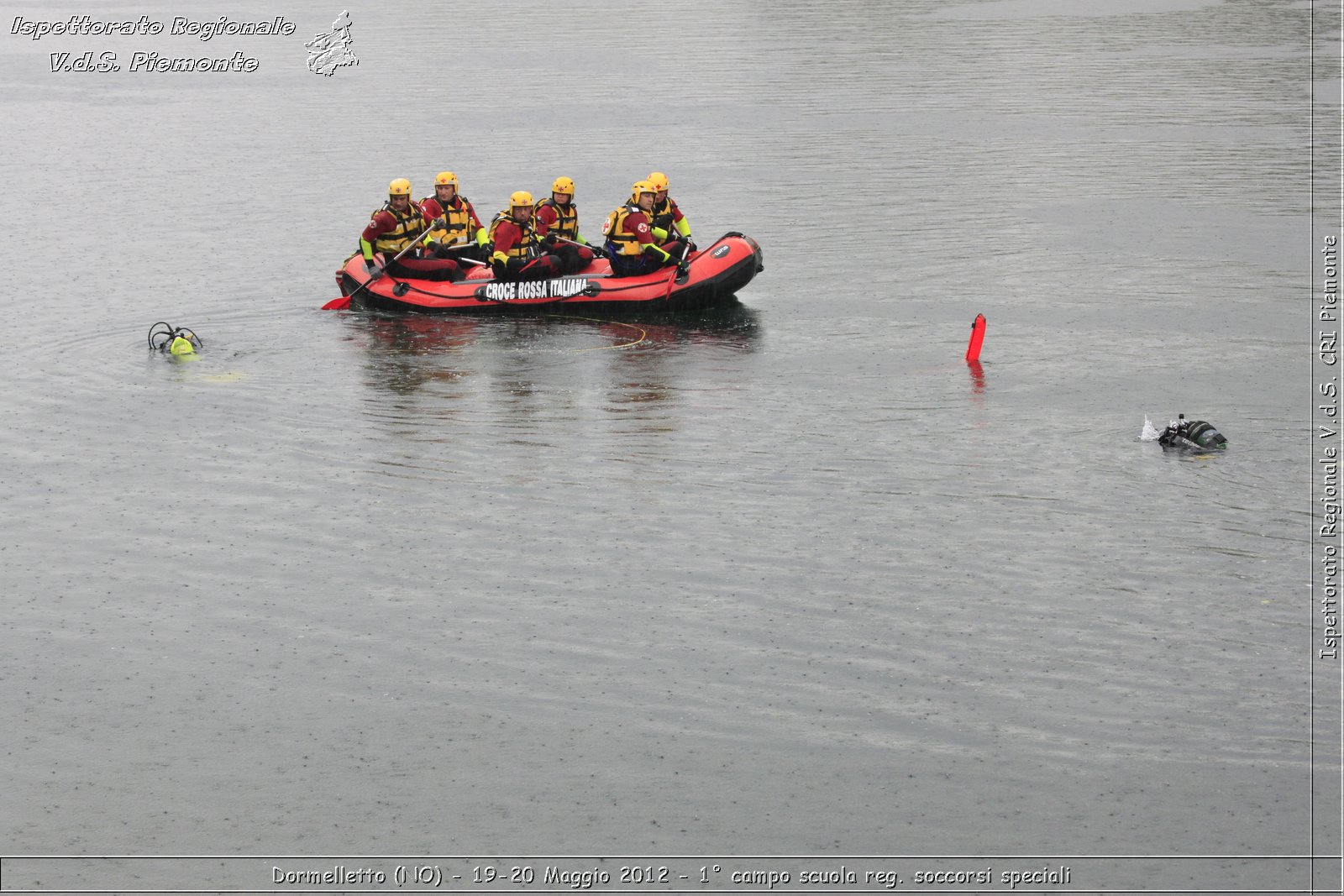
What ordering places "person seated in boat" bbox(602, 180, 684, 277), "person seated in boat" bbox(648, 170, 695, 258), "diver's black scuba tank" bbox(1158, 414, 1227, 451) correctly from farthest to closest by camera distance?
"person seated in boat" bbox(648, 170, 695, 258), "person seated in boat" bbox(602, 180, 684, 277), "diver's black scuba tank" bbox(1158, 414, 1227, 451)

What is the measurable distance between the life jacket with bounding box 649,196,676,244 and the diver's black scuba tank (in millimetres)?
A: 8272

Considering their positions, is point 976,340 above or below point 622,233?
below

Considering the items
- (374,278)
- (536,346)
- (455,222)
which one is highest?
(455,222)

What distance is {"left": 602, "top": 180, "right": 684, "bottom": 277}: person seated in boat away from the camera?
21.6m

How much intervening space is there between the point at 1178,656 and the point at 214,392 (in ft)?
37.6

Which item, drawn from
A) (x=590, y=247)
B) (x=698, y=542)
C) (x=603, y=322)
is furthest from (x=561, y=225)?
(x=698, y=542)

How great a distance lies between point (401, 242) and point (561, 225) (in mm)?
2221

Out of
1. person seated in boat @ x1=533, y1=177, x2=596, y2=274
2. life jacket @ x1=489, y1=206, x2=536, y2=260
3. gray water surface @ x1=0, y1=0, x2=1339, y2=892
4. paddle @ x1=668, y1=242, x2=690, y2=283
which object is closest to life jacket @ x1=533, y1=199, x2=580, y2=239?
person seated in boat @ x1=533, y1=177, x2=596, y2=274

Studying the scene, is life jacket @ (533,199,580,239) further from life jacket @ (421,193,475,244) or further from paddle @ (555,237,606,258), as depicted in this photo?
life jacket @ (421,193,475,244)

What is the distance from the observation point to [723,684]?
11414 millimetres

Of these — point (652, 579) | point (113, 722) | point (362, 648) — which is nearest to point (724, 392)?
point (652, 579)

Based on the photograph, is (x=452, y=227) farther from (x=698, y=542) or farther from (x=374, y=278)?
(x=698, y=542)

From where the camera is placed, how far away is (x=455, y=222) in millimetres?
22469

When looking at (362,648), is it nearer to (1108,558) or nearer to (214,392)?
(1108,558)
